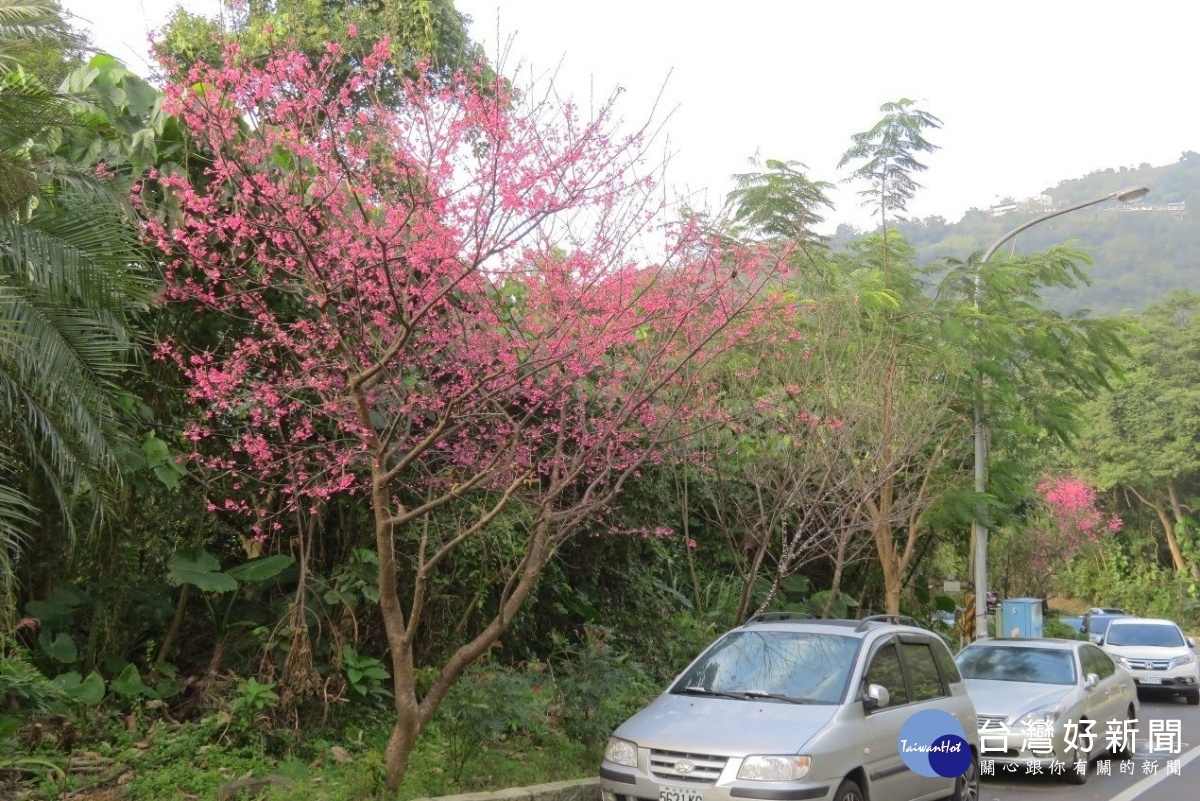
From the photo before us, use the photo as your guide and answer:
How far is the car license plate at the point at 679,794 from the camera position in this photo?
6.93 m

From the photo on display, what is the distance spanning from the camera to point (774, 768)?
6816 mm

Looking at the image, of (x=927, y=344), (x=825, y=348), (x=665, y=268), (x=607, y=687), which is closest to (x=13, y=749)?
(x=607, y=687)

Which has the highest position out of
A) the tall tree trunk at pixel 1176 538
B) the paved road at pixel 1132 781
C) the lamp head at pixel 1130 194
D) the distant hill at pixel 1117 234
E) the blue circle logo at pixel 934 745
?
the distant hill at pixel 1117 234

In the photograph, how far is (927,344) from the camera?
16188mm

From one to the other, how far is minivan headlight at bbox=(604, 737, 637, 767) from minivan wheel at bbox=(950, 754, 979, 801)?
2.86m

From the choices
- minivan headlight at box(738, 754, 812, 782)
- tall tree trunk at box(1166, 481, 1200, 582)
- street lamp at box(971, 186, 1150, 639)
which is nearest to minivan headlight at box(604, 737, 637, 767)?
minivan headlight at box(738, 754, 812, 782)

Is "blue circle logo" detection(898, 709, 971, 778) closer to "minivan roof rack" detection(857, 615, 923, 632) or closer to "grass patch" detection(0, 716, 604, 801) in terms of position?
"minivan roof rack" detection(857, 615, 923, 632)

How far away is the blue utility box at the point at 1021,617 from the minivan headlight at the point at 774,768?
1870 centimetres

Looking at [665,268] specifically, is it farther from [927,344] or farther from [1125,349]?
[1125,349]

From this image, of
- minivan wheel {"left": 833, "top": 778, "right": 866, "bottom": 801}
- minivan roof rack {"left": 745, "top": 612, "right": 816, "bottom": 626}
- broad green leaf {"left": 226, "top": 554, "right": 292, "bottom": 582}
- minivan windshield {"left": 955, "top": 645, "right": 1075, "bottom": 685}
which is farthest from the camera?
minivan windshield {"left": 955, "top": 645, "right": 1075, "bottom": 685}

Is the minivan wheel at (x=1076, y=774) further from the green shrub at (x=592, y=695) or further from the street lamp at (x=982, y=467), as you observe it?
the street lamp at (x=982, y=467)

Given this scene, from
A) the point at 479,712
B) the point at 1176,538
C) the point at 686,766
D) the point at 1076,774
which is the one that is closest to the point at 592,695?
the point at 479,712

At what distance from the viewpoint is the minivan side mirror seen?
24.9 ft

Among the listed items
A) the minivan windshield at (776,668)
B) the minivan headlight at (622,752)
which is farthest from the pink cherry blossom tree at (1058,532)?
the minivan headlight at (622,752)
